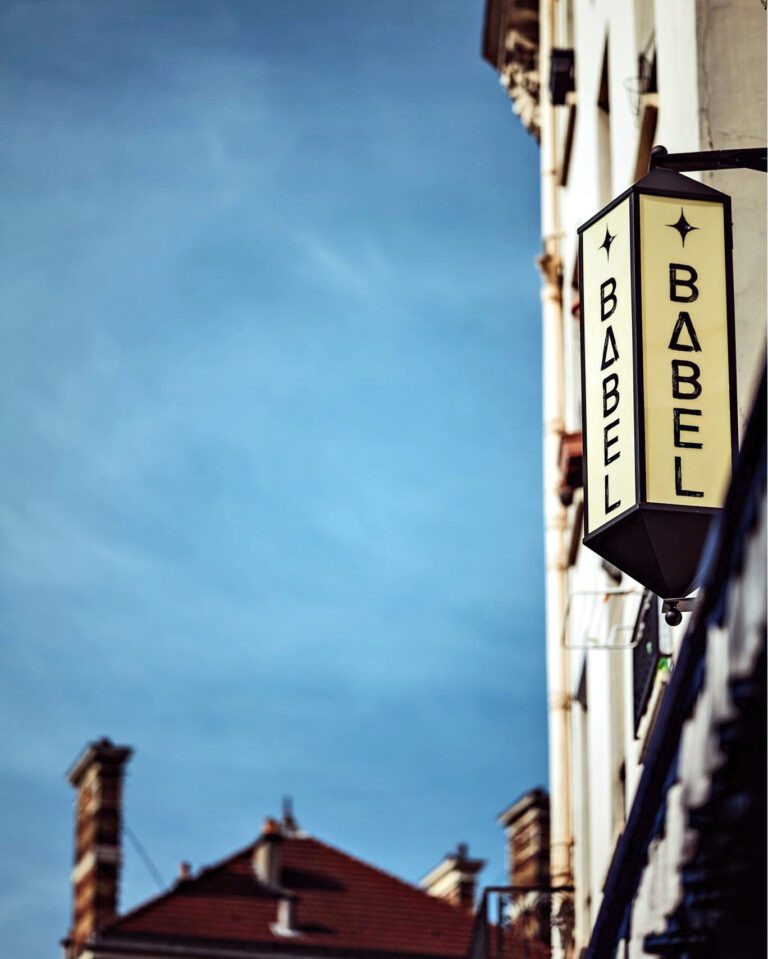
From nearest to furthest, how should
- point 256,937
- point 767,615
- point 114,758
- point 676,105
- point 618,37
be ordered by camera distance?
point 767,615, point 676,105, point 618,37, point 256,937, point 114,758

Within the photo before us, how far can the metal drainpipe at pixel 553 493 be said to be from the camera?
64.5 feet

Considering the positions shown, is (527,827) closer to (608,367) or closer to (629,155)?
(629,155)

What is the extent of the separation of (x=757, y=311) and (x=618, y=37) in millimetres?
5400

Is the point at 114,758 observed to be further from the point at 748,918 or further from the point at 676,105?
the point at 748,918

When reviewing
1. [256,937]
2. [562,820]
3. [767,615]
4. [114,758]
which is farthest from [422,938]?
[767,615]

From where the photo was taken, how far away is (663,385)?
9.00m

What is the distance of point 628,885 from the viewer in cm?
980

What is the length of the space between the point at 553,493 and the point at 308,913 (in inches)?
895

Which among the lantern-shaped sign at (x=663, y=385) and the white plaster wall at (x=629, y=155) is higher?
the white plaster wall at (x=629, y=155)

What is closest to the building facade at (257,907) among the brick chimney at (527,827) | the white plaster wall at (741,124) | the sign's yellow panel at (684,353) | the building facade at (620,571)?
the brick chimney at (527,827)

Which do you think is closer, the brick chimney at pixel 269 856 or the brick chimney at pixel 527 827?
the brick chimney at pixel 527 827

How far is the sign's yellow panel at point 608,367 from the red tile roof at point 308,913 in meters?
31.6

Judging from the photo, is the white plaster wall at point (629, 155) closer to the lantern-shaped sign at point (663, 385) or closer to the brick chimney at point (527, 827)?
the lantern-shaped sign at point (663, 385)

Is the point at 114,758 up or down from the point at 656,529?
up
